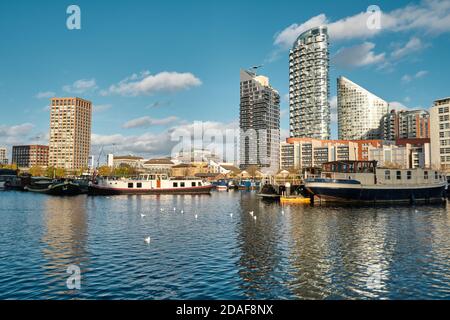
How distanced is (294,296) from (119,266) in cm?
1165

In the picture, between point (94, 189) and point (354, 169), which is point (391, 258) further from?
point (94, 189)

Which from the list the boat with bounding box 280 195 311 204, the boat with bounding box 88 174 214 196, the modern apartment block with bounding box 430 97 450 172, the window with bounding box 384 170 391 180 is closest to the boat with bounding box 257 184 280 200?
the boat with bounding box 280 195 311 204

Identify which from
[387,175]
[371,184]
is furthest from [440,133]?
[371,184]

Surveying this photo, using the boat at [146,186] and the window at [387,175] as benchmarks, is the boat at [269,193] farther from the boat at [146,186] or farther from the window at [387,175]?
the boat at [146,186]

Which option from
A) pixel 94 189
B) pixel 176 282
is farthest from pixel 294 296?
pixel 94 189

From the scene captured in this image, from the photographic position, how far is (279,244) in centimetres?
3028

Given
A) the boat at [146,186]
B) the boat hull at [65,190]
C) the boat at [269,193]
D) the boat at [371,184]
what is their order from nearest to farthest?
the boat at [371,184] → the boat at [269,193] → the boat at [146,186] → the boat hull at [65,190]

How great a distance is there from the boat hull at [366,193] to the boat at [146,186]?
48343 mm

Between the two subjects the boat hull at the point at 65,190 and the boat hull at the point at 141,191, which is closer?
the boat hull at the point at 141,191

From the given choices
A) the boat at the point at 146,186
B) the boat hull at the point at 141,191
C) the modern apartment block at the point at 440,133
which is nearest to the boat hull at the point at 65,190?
the boat at the point at 146,186

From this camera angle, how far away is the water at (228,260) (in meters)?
18.6

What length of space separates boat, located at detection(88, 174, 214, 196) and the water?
6068cm

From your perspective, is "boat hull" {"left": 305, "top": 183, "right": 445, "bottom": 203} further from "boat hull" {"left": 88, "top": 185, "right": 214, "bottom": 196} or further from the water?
"boat hull" {"left": 88, "top": 185, "right": 214, "bottom": 196}
